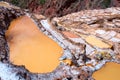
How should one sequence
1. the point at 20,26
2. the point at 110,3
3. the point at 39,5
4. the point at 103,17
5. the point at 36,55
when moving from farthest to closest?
the point at 39,5 < the point at 110,3 < the point at 103,17 < the point at 20,26 < the point at 36,55

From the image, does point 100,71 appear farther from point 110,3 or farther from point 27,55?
point 110,3

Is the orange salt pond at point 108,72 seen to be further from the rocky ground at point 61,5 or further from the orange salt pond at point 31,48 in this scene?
the rocky ground at point 61,5

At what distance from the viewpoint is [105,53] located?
3727 mm

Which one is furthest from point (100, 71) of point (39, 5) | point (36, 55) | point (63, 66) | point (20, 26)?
point (39, 5)

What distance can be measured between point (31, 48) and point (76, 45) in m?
0.61

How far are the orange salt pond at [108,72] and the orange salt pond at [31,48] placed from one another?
1.69 ft

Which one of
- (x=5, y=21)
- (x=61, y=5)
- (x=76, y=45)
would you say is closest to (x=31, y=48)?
(x=76, y=45)

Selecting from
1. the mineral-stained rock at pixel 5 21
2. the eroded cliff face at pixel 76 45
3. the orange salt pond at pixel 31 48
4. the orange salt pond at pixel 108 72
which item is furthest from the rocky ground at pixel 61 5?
the orange salt pond at pixel 108 72

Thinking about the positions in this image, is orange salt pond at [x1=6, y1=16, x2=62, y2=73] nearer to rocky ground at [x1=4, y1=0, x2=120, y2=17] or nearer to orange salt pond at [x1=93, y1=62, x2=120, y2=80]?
orange salt pond at [x1=93, y1=62, x2=120, y2=80]

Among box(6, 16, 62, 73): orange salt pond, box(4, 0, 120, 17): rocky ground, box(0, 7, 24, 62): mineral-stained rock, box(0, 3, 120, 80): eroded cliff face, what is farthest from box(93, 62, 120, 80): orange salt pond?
box(4, 0, 120, 17): rocky ground

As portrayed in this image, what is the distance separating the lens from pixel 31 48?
378 centimetres

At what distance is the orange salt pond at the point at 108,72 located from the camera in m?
3.30

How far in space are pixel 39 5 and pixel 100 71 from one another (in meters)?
13.9

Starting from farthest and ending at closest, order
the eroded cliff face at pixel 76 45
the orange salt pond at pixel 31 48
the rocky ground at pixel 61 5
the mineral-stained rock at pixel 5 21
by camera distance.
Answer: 1. the rocky ground at pixel 61 5
2. the mineral-stained rock at pixel 5 21
3. the orange salt pond at pixel 31 48
4. the eroded cliff face at pixel 76 45
